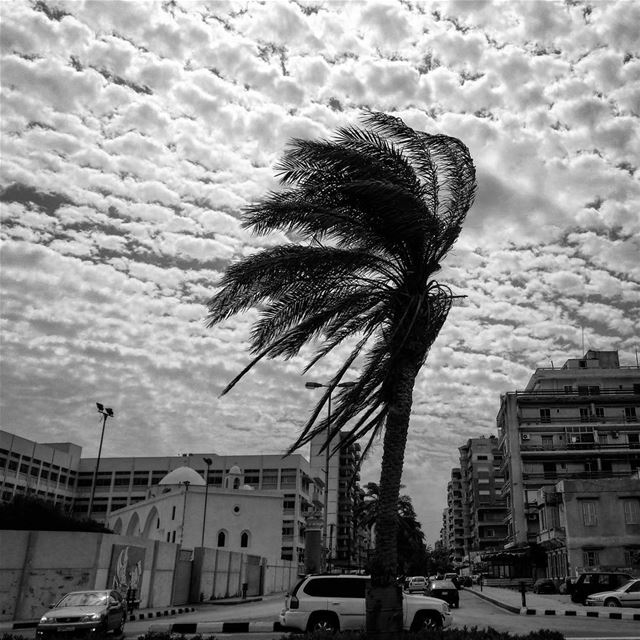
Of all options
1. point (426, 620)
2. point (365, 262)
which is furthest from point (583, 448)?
point (365, 262)

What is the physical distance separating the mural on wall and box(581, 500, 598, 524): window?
102 ft

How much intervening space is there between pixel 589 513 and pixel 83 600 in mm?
38180

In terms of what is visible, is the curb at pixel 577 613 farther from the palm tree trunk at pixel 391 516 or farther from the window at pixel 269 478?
the window at pixel 269 478

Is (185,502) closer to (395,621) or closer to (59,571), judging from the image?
(59,571)

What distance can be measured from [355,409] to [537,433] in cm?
6453

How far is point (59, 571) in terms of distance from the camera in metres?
24.3

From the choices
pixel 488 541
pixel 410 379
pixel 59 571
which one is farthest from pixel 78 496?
pixel 410 379

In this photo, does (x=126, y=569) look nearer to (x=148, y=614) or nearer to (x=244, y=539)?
(x=148, y=614)

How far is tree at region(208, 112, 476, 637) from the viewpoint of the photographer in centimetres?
1098

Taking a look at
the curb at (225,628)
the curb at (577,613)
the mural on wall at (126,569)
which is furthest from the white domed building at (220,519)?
the curb at (225,628)

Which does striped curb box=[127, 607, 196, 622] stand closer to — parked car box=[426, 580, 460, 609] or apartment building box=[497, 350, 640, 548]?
parked car box=[426, 580, 460, 609]

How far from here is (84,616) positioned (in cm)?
1745

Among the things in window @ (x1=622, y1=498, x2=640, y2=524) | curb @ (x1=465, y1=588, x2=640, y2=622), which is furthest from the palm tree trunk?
window @ (x1=622, y1=498, x2=640, y2=524)

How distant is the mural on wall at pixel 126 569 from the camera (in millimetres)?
26766
